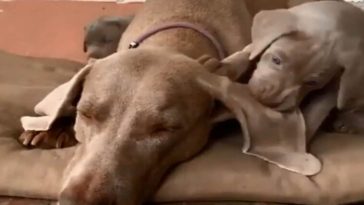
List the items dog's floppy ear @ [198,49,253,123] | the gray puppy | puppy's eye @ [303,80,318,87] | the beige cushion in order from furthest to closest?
1. the gray puppy
2. puppy's eye @ [303,80,318,87]
3. dog's floppy ear @ [198,49,253,123]
4. the beige cushion

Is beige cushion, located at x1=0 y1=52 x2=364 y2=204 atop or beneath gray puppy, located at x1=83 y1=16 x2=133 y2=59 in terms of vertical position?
atop

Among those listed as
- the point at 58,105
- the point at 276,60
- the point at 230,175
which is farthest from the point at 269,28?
the point at 58,105

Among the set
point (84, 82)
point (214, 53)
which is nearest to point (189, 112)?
point (84, 82)

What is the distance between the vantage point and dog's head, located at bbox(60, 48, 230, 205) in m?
1.72

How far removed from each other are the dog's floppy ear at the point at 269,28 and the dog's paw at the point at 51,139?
1.56ft

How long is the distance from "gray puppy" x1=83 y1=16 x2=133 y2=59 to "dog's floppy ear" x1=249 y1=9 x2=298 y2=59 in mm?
767

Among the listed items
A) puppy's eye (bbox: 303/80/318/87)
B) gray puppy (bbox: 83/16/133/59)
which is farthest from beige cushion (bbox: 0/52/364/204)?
gray puppy (bbox: 83/16/133/59)

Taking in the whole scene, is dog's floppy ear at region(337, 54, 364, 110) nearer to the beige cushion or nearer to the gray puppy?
the beige cushion

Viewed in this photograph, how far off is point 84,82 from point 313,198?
22.4 inches

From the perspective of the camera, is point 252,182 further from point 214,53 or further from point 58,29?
point 58,29

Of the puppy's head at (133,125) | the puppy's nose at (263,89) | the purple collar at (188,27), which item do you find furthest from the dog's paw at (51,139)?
the puppy's nose at (263,89)

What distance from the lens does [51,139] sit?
2064 millimetres

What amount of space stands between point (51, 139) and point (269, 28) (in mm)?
583

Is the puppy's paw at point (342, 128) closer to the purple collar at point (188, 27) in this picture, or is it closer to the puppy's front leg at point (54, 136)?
the purple collar at point (188, 27)
